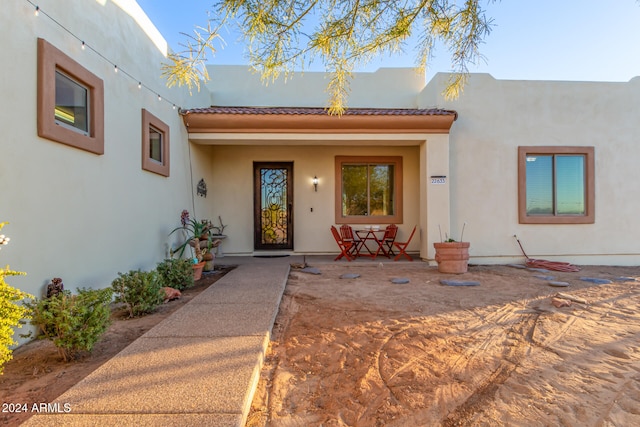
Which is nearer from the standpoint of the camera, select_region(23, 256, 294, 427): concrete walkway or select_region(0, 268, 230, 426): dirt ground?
select_region(23, 256, 294, 427): concrete walkway

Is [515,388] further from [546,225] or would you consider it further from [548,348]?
[546,225]

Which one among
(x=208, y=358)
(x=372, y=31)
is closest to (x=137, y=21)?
(x=372, y=31)

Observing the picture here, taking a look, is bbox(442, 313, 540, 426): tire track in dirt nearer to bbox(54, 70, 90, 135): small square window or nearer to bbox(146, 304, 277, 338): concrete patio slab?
bbox(146, 304, 277, 338): concrete patio slab

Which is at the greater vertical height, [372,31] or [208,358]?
[372,31]

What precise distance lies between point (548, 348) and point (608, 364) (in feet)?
1.41

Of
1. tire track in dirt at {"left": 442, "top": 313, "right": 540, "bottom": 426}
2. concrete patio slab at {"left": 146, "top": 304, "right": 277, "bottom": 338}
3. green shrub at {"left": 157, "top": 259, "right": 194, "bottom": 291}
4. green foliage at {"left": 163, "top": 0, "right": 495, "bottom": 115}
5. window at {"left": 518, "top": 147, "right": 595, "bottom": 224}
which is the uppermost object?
green foliage at {"left": 163, "top": 0, "right": 495, "bottom": 115}

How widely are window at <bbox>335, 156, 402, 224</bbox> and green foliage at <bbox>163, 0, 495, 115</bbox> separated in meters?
4.79

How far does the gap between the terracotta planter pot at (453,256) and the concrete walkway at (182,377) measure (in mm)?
4104

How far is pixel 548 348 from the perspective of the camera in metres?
3.12

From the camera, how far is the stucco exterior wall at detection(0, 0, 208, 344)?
3.04m

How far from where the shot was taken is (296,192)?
890 centimetres

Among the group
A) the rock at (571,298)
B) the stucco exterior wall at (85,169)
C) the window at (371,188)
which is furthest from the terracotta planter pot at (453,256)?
the stucco exterior wall at (85,169)

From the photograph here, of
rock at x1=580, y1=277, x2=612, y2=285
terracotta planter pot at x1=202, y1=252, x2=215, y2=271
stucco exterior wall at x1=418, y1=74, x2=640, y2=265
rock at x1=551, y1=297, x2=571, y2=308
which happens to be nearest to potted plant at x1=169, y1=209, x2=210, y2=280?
terracotta planter pot at x1=202, y1=252, x2=215, y2=271

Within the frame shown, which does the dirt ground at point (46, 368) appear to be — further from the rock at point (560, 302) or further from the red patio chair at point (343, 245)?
the rock at point (560, 302)
